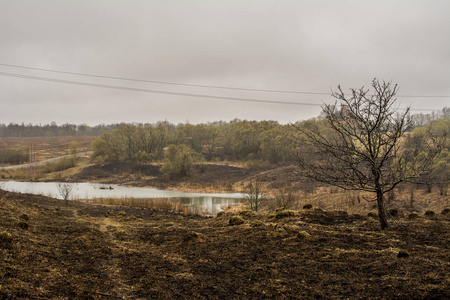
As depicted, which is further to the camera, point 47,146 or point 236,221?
point 47,146

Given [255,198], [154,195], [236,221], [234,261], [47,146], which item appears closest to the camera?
[234,261]

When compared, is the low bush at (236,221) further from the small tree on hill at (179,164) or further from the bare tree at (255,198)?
→ the small tree on hill at (179,164)

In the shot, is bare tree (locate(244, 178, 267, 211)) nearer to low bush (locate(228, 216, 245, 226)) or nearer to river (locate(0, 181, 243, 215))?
river (locate(0, 181, 243, 215))

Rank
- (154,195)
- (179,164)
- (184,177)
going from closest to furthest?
(154,195)
(184,177)
(179,164)

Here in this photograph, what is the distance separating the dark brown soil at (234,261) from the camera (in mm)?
5574

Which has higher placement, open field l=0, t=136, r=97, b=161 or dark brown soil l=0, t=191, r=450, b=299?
open field l=0, t=136, r=97, b=161

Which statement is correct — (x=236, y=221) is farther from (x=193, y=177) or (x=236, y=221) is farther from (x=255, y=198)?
(x=193, y=177)

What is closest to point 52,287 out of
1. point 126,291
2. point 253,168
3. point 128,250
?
point 126,291

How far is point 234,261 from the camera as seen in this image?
7691 mm

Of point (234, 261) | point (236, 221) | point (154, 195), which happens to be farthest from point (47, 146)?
point (234, 261)

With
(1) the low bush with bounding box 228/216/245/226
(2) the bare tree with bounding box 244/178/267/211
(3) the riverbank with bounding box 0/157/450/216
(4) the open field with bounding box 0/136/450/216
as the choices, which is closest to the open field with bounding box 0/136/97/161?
(4) the open field with bounding box 0/136/450/216

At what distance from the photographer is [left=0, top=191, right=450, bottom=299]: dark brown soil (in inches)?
219

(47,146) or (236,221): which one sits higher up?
(47,146)

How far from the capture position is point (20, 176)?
194ft
